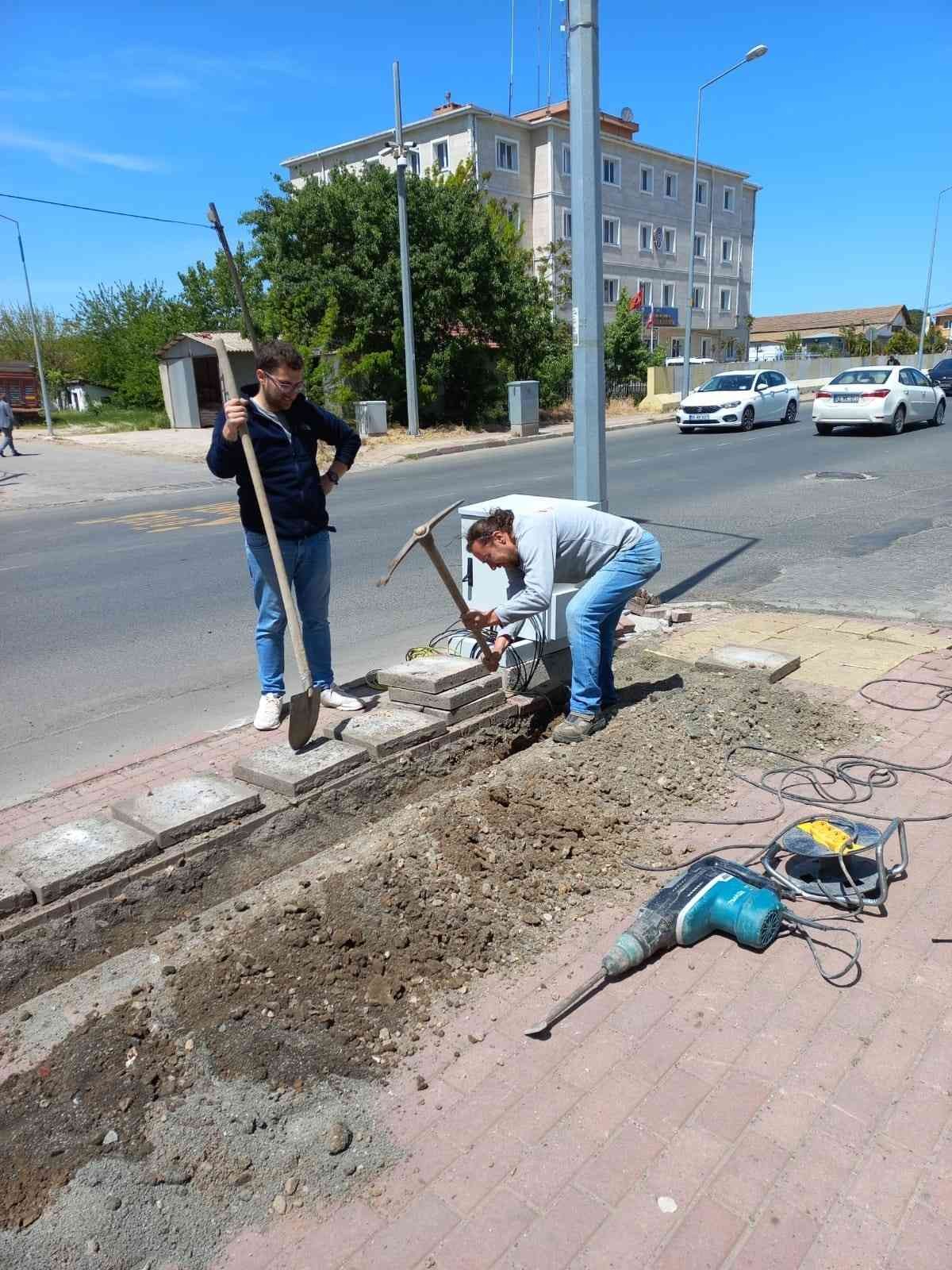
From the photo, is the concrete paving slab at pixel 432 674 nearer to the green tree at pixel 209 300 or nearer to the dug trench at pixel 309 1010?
the dug trench at pixel 309 1010

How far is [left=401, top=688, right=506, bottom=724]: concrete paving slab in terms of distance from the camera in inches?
175

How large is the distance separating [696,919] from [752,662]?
2891mm

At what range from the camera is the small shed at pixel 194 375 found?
3125 cm

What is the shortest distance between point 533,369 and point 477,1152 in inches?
1192

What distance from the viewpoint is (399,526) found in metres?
12.0

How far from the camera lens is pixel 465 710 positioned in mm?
4539

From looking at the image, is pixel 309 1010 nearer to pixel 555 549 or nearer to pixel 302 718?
pixel 302 718

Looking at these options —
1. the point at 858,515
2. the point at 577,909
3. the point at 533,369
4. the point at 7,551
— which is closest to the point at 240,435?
the point at 577,909

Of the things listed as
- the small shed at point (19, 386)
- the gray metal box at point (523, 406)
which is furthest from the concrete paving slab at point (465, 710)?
the small shed at point (19, 386)

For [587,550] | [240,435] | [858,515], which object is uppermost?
[240,435]

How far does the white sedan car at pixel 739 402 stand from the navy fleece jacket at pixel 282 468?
21.7m

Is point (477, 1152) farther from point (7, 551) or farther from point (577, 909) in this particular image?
point (7, 551)

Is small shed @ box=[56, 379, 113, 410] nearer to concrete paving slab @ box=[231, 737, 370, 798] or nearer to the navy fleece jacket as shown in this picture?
the navy fleece jacket

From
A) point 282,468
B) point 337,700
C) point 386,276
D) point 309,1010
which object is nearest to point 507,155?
point 386,276
